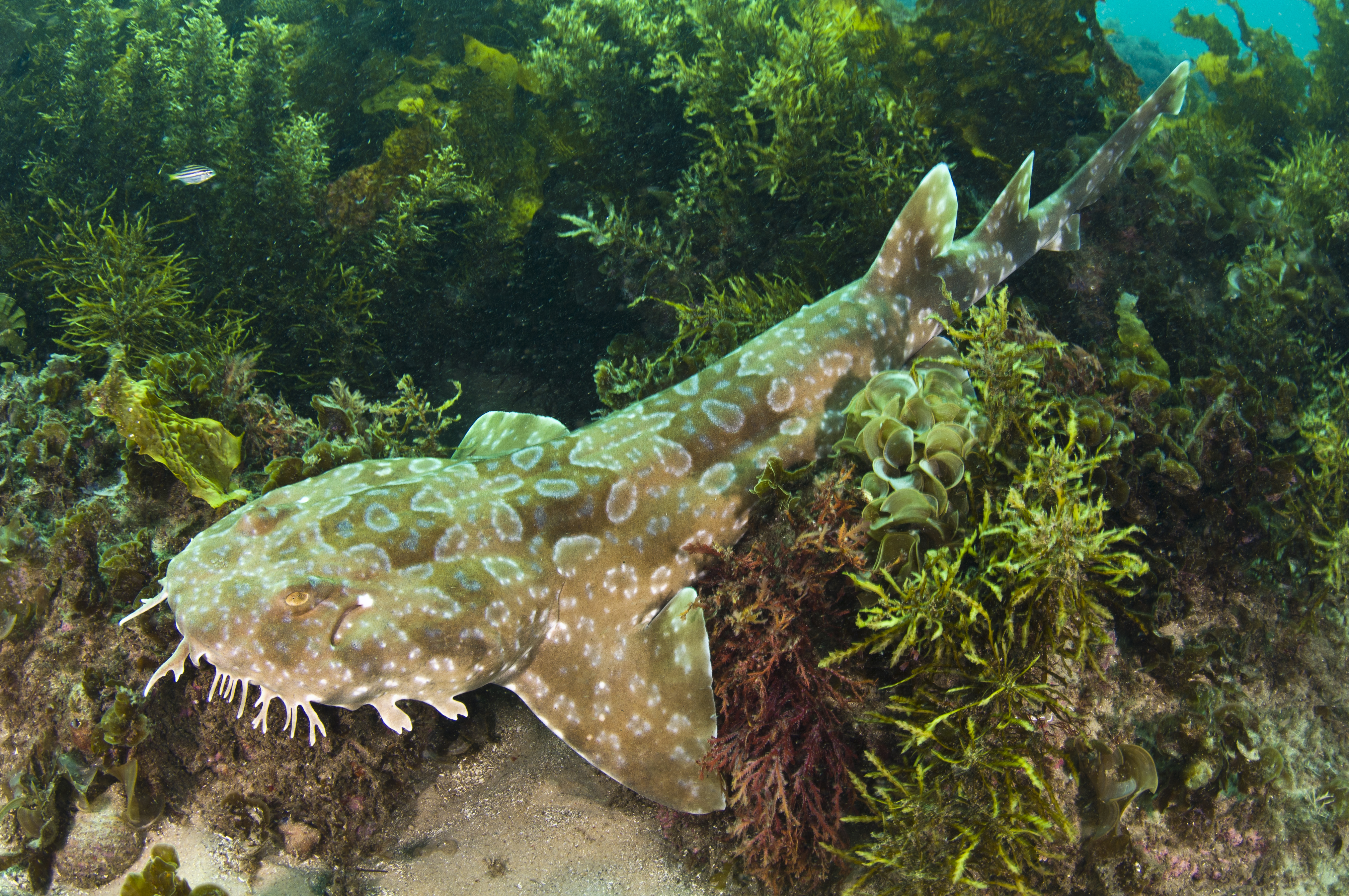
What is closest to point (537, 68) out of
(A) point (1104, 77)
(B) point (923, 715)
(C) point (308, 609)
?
(A) point (1104, 77)

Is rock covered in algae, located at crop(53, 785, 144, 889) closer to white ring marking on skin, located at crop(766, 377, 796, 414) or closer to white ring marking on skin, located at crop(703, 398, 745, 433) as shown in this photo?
white ring marking on skin, located at crop(703, 398, 745, 433)

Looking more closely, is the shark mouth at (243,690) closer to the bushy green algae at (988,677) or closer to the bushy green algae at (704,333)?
the bushy green algae at (988,677)

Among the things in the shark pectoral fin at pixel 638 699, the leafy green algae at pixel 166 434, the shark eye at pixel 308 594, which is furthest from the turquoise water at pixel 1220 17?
the shark eye at pixel 308 594

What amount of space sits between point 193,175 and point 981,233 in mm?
7397

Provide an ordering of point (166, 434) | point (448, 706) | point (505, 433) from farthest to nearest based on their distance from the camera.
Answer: point (505, 433), point (166, 434), point (448, 706)

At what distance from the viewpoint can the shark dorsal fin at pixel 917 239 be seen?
4336mm

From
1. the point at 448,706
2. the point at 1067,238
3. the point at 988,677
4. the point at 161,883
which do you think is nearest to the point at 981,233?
the point at 1067,238

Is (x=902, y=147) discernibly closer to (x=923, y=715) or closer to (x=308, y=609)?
(x=923, y=715)

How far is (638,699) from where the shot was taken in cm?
308

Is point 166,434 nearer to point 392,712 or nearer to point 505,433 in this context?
point 505,433

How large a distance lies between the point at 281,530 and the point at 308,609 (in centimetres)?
44

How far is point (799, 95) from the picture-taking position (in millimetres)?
5871

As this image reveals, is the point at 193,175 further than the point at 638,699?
Yes

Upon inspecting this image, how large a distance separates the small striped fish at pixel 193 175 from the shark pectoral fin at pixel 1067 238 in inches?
311
